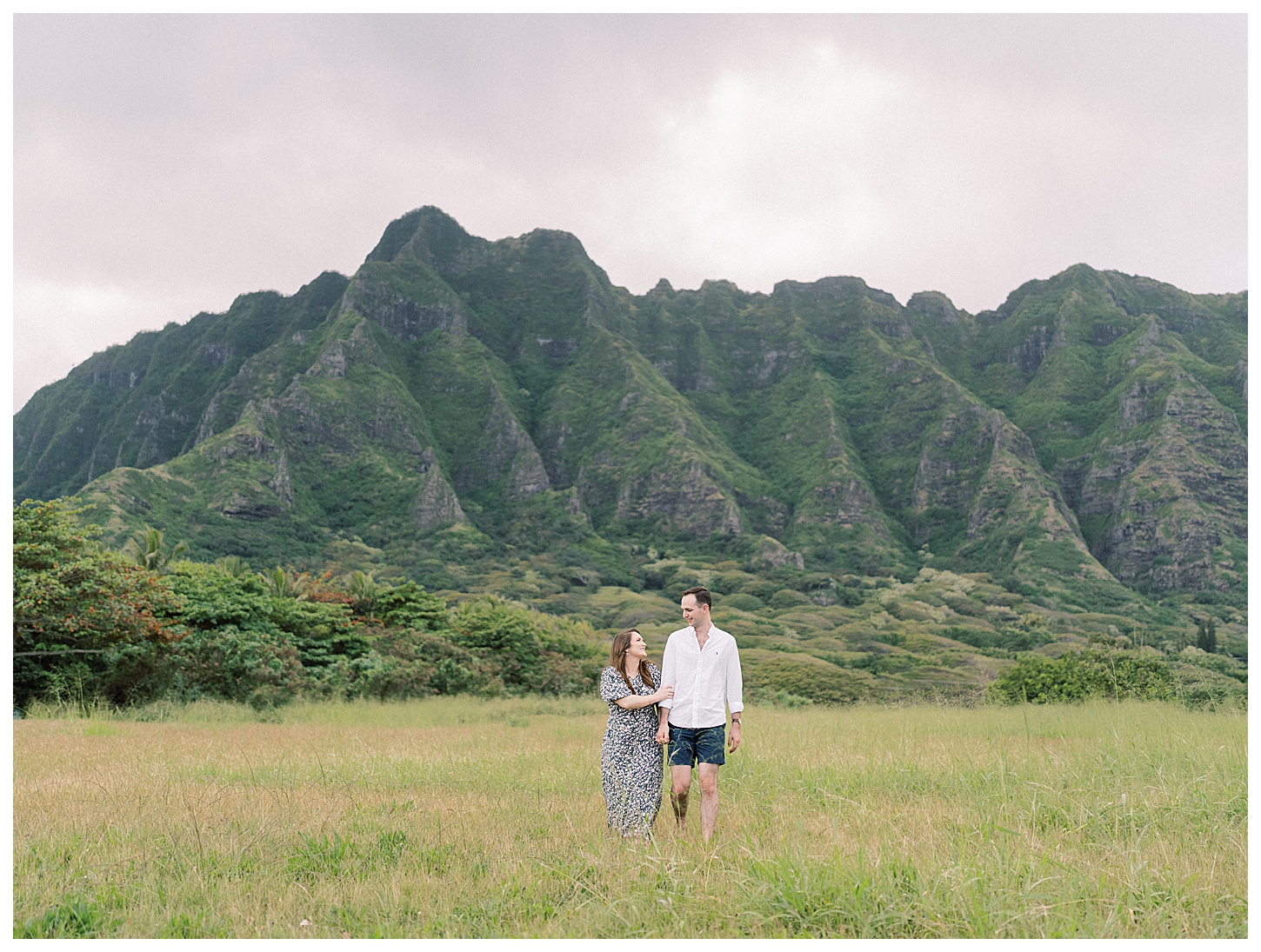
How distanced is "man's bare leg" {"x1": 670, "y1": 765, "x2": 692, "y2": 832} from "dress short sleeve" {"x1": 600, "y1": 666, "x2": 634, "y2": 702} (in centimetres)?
62

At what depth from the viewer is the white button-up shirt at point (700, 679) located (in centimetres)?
509

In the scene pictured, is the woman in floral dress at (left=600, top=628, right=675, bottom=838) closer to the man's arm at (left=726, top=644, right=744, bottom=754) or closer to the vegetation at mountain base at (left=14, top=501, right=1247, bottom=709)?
the man's arm at (left=726, top=644, right=744, bottom=754)

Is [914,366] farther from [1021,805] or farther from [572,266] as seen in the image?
[1021,805]

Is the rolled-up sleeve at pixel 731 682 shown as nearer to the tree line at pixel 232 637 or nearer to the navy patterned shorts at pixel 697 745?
the navy patterned shorts at pixel 697 745

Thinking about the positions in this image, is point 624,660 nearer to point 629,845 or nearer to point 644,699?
point 644,699

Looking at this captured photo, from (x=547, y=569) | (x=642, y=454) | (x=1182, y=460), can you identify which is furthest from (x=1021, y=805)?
(x=1182, y=460)

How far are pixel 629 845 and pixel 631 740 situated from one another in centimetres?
79

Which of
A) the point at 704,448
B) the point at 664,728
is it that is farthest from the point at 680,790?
the point at 704,448

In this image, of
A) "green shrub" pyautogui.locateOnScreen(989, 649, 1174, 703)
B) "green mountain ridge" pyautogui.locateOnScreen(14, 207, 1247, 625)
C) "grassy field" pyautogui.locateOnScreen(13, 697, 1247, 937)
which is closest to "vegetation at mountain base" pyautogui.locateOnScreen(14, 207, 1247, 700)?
"green mountain ridge" pyautogui.locateOnScreen(14, 207, 1247, 625)

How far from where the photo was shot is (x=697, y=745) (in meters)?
5.18

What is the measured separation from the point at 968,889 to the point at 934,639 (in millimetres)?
59461

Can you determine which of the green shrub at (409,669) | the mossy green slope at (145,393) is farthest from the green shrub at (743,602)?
the mossy green slope at (145,393)

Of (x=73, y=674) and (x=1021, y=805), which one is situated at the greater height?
(x=1021, y=805)

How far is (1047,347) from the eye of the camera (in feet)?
487
